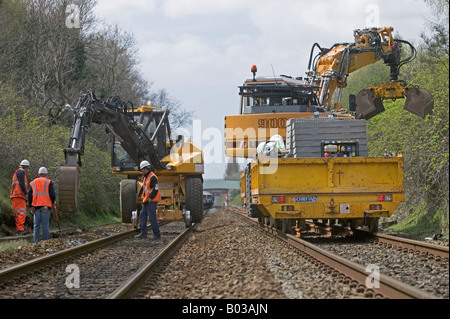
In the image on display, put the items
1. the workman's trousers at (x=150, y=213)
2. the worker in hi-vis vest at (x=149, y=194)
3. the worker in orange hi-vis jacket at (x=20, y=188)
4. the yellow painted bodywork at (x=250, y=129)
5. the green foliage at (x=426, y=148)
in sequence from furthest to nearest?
the yellow painted bodywork at (x=250, y=129) → the worker in orange hi-vis jacket at (x=20, y=188) → the workman's trousers at (x=150, y=213) → the worker in hi-vis vest at (x=149, y=194) → the green foliage at (x=426, y=148)

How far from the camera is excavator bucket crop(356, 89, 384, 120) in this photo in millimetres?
16344

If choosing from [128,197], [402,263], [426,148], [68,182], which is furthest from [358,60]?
[402,263]

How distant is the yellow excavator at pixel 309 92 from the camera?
56.5 ft

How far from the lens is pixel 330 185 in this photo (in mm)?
12125

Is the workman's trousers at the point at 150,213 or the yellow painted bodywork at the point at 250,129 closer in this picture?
the workman's trousers at the point at 150,213

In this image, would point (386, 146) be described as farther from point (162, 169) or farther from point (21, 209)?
point (21, 209)

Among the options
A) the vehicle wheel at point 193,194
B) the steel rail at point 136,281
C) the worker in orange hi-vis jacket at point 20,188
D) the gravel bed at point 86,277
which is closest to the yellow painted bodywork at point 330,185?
the steel rail at point 136,281

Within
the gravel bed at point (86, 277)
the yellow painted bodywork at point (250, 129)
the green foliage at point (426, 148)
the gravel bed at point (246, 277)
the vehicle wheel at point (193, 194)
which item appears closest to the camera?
the gravel bed at point (246, 277)

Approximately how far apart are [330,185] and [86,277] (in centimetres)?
523

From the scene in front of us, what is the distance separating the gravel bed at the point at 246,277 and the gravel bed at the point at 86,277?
1.96ft

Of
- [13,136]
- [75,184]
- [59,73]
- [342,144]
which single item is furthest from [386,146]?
[59,73]

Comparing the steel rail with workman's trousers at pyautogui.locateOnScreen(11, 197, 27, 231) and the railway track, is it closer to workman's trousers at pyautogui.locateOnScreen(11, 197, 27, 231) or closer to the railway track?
the railway track

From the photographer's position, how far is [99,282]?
27.5ft

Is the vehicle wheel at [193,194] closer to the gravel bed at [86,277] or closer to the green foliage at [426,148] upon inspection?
the gravel bed at [86,277]
